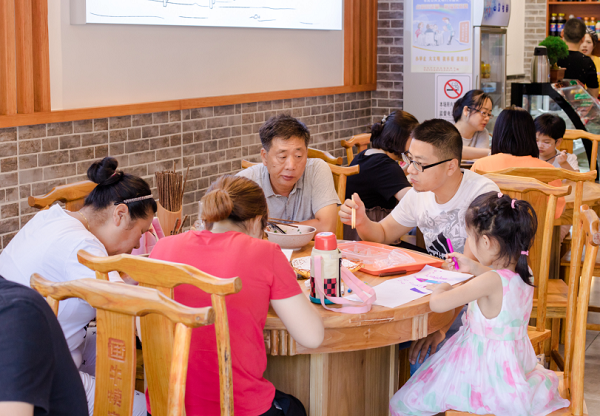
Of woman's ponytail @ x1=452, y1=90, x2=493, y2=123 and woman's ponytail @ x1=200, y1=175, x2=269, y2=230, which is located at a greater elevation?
woman's ponytail @ x1=452, y1=90, x2=493, y2=123

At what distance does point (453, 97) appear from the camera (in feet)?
22.2

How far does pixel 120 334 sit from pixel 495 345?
124cm

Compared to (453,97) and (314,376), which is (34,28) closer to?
(314,376)

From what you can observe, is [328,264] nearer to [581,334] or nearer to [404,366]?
[581,334]

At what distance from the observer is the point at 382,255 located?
266 centimetres

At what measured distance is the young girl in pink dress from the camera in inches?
82.9

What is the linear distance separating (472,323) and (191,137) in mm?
3209

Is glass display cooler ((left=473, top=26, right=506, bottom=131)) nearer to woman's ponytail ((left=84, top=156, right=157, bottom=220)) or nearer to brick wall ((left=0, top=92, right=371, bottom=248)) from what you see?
brick wall ((left=0, top=92, right=371, bottom=248))

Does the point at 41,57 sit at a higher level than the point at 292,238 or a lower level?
higher

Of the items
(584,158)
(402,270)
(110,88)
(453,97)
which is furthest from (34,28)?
(584,158)

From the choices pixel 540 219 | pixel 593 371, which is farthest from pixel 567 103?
pixel 540 219

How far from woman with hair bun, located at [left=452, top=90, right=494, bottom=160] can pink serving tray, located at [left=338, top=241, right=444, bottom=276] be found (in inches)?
102

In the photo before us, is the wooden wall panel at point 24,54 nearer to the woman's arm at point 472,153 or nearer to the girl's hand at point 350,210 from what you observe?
the girl's hand at point 350,210

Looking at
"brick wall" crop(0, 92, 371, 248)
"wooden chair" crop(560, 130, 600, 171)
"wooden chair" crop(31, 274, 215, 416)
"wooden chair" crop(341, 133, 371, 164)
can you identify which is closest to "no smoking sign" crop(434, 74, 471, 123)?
"brick wall" crop(0, 92, 371, 248)
